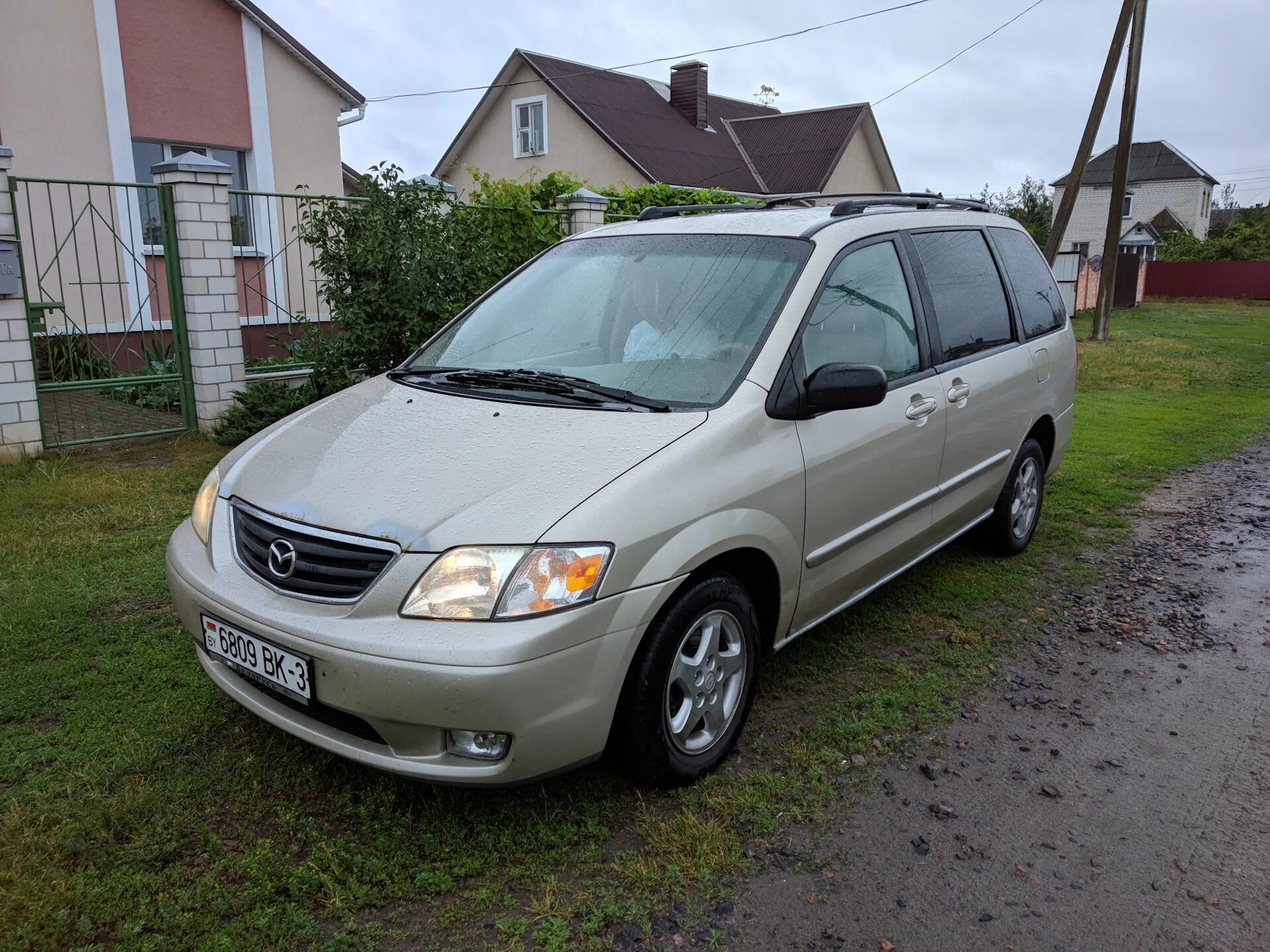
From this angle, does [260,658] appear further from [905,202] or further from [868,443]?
[905,202]

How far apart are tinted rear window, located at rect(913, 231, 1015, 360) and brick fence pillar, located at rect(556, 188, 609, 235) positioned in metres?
6.68

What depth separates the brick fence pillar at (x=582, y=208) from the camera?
1095cm

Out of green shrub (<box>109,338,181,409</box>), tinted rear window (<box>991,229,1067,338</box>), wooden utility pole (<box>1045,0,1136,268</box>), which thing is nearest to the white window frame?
green shrub (<box>109,338,181,409</box>)

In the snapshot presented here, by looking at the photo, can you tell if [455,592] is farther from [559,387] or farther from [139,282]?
[139,282]

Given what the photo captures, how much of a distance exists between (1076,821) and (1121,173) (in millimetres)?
19018

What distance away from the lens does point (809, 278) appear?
3.55m

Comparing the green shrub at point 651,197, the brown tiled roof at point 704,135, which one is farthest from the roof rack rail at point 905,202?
the brown tiled roof at point 704,135

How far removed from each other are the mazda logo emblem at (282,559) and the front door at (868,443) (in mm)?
1675

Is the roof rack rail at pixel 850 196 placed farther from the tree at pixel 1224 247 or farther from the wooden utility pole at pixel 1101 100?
the tree at pixel 1224 247

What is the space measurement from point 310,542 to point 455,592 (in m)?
0.51

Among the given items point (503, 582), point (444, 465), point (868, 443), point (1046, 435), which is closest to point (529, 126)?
point (1046, 435)

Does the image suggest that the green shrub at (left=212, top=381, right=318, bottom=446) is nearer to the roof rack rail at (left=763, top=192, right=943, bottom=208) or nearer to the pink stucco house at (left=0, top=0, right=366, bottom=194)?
the roof rack rail at (left=763, top=192, right=943, bottom=208)

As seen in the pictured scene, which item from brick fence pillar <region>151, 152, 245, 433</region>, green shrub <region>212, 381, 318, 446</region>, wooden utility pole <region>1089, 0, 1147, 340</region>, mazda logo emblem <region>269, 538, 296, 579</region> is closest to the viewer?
mazda logo emblem <region>269, 538, 296, 579</region>

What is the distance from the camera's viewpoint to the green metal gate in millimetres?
7879
